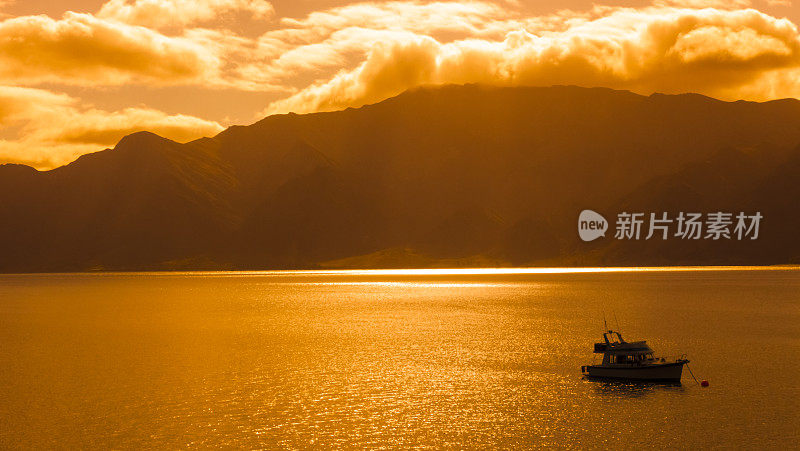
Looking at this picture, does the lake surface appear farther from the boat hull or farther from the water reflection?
the boat hull

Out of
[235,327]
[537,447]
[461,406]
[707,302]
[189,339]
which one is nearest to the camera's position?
[537,447]

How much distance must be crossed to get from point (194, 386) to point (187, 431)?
19298mm

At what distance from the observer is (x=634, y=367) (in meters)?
74.3

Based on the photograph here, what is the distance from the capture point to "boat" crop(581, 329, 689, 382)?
73.8 meters

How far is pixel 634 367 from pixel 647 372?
137 centimetres

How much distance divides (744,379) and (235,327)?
9244 cm

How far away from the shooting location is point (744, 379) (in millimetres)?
75375

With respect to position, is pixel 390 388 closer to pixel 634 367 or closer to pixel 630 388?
pixel 630 388

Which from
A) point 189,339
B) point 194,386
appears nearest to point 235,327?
point 189,339

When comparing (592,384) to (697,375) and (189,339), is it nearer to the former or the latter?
(697,375)

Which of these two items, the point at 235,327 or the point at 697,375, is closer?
the point at 697,375

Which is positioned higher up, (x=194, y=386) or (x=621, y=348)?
(x=621, y=348)

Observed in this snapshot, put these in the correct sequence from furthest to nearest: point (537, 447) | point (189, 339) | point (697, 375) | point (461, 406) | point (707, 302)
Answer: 1. point (707, 302)
2. point (189, 339)
3. point (697, 375)
4. point (461, 406)
5. point (537, 447)

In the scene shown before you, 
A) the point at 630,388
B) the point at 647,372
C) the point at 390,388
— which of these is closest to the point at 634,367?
the point at 647,372
